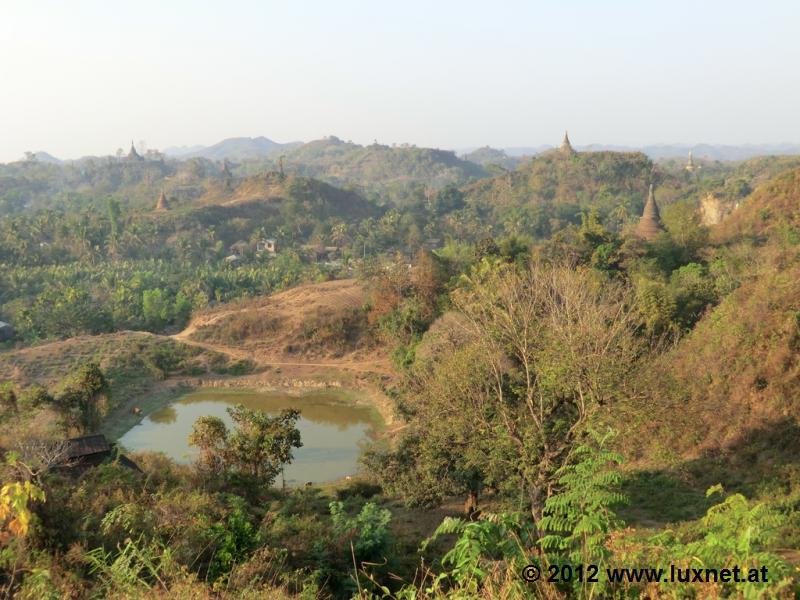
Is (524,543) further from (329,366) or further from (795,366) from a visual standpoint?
(329,366)

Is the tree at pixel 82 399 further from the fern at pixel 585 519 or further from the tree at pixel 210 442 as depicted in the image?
the fern at pixel 585 519

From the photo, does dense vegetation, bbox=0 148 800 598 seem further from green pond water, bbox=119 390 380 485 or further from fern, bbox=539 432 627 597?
A: green pond water, bbox=119 390 380 485

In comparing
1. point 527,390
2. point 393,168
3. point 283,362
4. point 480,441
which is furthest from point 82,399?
point 393,168

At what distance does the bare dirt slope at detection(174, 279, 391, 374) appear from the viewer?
86.9ft

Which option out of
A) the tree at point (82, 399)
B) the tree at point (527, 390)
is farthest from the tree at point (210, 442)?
the tree at point (82, 399)

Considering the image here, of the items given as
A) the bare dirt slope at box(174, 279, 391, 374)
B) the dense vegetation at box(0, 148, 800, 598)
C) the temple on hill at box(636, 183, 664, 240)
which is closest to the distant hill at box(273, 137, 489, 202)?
the temple on hill at box(636, 183, 664, 240)

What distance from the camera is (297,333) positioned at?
2773 centimetres

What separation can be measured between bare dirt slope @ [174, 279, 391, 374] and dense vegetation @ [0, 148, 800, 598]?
214 mm

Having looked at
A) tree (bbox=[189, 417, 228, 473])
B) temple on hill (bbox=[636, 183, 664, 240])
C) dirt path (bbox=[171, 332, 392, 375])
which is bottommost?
dirt path (bbox=[171, 332, 392, 375])

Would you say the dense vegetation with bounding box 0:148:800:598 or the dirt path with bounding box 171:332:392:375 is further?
the dirt path with bounding box 171:332:392:375

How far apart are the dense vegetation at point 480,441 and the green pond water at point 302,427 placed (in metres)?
1.55

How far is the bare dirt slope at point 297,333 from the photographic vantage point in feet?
86.9

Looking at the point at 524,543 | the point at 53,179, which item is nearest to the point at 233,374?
the point at 524,543

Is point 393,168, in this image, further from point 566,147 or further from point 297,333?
point 297,333
